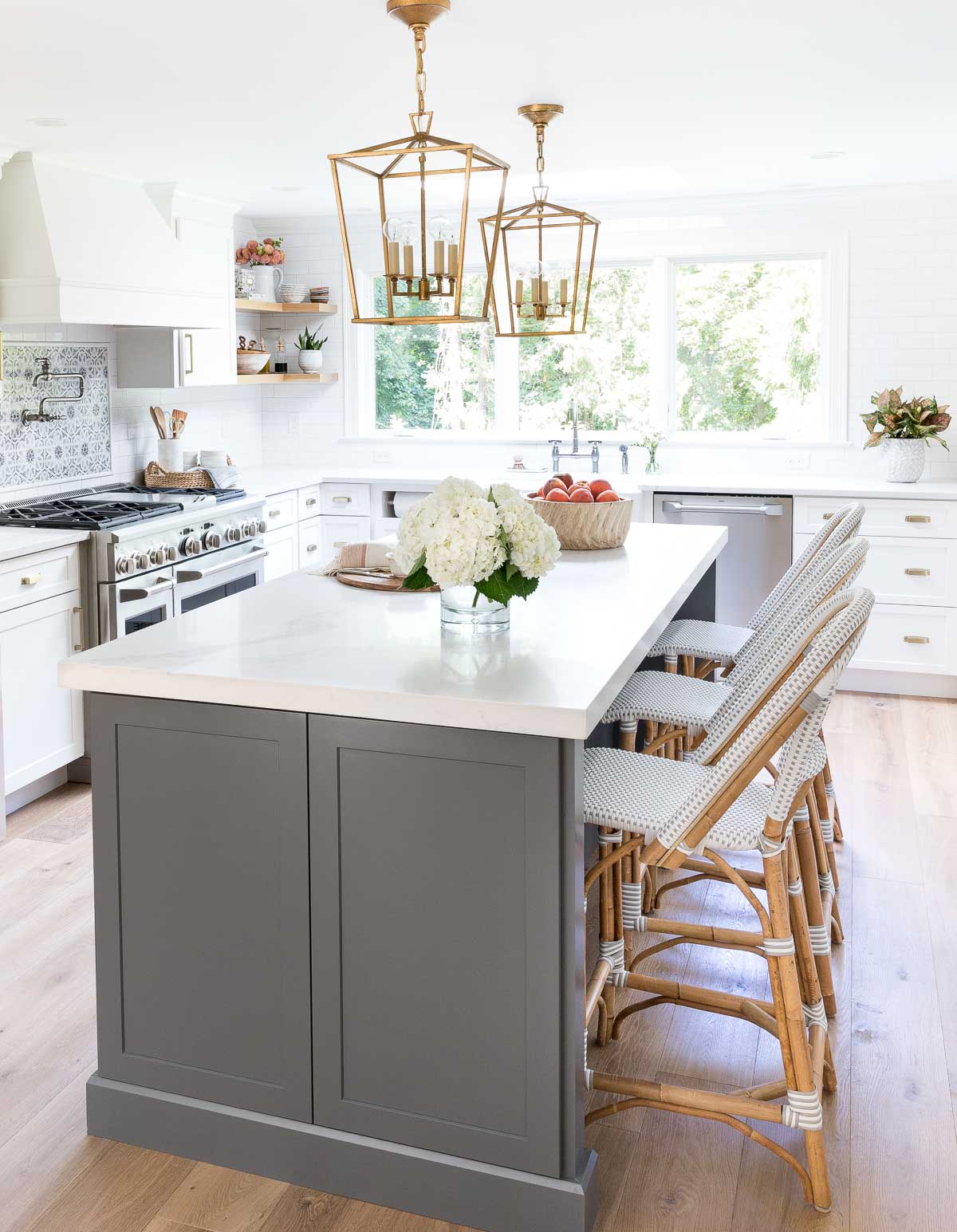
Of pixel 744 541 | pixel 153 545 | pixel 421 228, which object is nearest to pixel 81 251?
pixel 153 545

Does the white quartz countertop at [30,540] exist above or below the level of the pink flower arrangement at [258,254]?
below

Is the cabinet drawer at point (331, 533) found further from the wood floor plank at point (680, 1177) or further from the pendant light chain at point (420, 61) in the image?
the wood floor plank at point (680, 1177)

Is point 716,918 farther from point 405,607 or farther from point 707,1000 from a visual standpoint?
point 405,607

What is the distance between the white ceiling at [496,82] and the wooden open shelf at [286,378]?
1183 mm

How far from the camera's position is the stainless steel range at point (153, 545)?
14.3 ft

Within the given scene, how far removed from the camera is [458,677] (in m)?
2.16

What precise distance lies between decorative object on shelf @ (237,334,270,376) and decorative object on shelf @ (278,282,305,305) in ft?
1.18

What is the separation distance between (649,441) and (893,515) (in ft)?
4.64

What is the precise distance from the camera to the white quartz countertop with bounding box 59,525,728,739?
2029 millimetres

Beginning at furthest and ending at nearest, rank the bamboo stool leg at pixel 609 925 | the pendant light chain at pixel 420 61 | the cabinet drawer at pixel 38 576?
the cabinet drawer at pixel 38 576 < the bamboo stool leg at pixel 609 925 < the pendant light chain at pixel 420 61

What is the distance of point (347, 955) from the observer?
7.18 ft

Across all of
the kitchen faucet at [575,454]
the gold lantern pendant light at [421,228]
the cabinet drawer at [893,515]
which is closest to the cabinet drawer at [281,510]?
the kitchen faucet at [575,454]

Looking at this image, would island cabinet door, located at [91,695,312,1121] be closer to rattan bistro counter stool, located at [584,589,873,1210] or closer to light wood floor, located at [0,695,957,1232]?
→ light wood floor, located at [0,695,957,1232]

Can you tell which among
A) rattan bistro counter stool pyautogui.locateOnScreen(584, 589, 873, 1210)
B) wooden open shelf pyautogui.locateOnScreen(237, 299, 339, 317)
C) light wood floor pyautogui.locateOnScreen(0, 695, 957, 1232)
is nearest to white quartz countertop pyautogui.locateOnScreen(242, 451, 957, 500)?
wooden open shelf pyautogui.locateOnScreen(237, 299, 339, 317)
